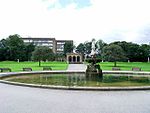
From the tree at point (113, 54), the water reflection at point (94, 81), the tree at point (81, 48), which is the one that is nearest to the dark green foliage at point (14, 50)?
the tree at point (81, 48)

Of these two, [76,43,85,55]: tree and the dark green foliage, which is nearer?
the dark green foliage

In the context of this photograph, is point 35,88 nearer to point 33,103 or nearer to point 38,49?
point 33,103

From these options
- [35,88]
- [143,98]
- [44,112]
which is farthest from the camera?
[35,88]

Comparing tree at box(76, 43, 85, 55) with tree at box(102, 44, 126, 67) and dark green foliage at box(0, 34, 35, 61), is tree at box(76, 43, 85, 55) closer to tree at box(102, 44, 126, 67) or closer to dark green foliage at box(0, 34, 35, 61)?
dark green foliage at box(0, 34, 35, 61)

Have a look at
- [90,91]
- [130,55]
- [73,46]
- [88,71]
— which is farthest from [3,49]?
[90,91]

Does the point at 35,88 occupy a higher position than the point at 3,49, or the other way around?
the point at 3,49

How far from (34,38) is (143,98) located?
5968 inches

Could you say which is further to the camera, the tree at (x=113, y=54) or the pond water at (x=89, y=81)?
the tree at (x=113, y=54)

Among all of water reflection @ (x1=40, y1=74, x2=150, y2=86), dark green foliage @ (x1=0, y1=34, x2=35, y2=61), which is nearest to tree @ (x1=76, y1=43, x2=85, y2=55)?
dark green foliage @ (x1=0, y1=34, x2=35, y2=61)

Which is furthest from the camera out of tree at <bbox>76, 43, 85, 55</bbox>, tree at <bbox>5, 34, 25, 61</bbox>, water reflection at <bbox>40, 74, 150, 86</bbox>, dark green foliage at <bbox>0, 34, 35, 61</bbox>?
tree at <bbox>76, 43, 85, 55</bbox>

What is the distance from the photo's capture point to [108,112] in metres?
8.49

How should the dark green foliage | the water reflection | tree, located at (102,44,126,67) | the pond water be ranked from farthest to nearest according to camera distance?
the dark green foliage, tree, located at (102,44,126,67), the water reflection, the pond water

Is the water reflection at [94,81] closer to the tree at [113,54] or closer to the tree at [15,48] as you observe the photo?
the tree at [113,54]

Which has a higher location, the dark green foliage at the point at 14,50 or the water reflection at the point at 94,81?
the dark green foliage at the point at 14,50
